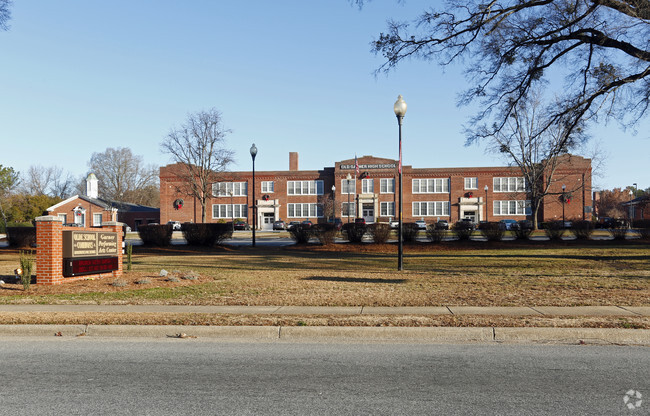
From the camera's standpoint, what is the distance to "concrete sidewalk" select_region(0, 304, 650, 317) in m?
8.71

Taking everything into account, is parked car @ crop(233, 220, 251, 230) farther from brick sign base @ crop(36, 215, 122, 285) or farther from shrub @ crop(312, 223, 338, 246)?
brick sign base @ crop(36, 215, 122, 285)

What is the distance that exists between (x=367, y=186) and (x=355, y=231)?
43093mm

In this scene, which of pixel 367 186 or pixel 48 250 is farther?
pixel 367 186

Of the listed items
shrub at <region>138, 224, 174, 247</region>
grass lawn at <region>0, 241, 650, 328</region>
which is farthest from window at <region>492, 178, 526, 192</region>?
shrub at <region>138, 224, 174, 247</region>

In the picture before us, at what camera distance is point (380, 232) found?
91.7 feet

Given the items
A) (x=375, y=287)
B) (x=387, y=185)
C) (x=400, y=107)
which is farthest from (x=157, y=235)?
(x=387, y=185)

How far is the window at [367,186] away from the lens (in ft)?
233

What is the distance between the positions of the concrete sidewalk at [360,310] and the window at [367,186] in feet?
203

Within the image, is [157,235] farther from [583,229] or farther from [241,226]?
[241,226]

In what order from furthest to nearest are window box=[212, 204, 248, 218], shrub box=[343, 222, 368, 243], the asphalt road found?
window box=[212, 204, 248, 218] < shrub box=[343, 222, 368, 243] < the asphalt road

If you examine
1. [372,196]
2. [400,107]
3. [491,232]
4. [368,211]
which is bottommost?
[491,232]

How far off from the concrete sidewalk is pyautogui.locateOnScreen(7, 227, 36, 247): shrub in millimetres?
22568

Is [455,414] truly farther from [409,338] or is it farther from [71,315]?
[71,315]

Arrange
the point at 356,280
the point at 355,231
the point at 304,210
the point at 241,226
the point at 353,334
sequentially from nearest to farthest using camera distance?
the point at 353,334
the point at 356,280
the point at 355,231
the point at 241,226
the point at 304,210
